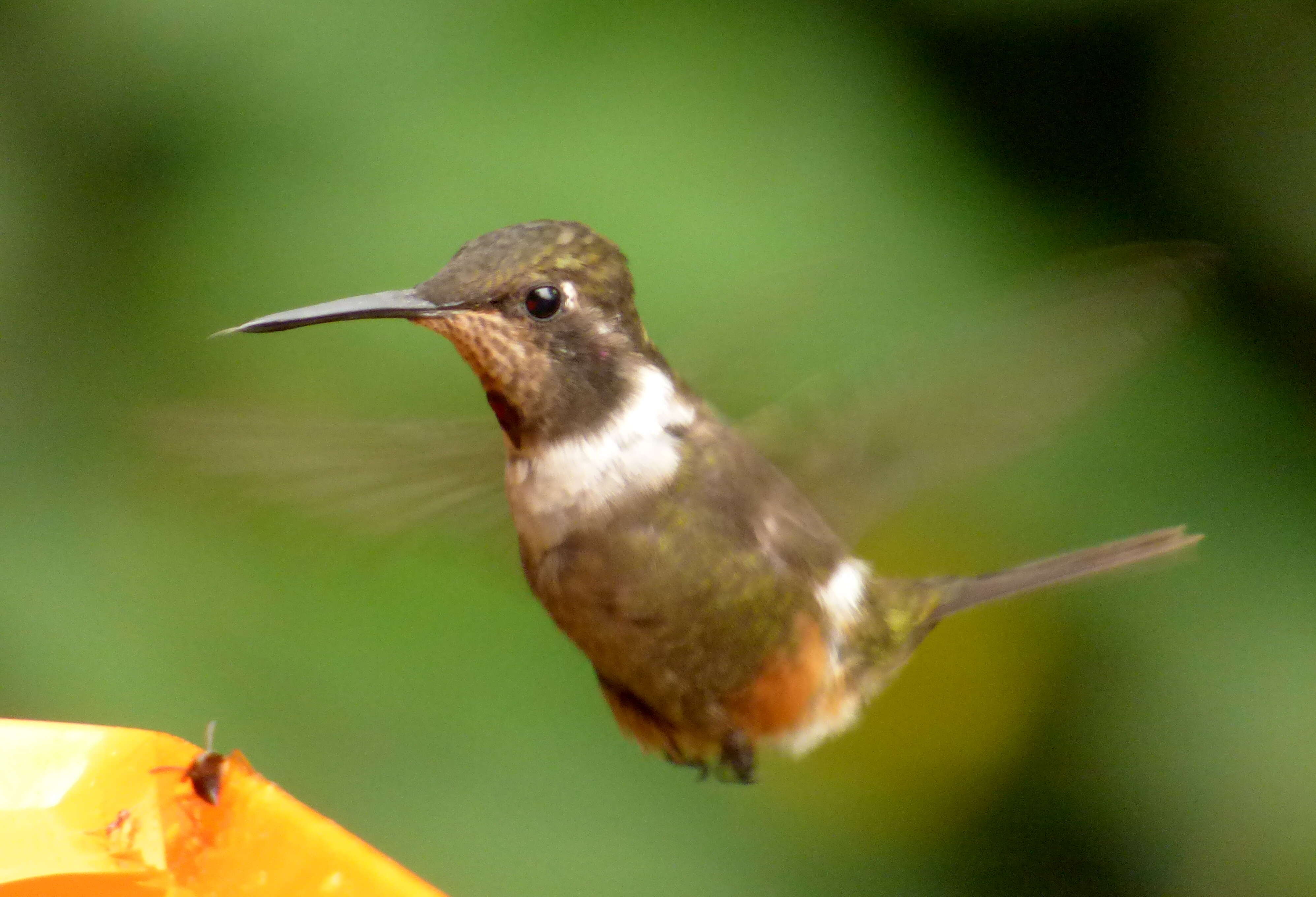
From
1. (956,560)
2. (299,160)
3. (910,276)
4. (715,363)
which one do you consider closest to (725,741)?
(715,363)

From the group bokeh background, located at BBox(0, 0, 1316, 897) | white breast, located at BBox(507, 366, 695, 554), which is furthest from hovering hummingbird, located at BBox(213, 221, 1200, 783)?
bokeh background, located at BBox(0, 0, 1316, 897)

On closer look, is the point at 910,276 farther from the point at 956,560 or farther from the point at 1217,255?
the point at 1217,255

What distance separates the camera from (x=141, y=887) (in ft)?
3.37

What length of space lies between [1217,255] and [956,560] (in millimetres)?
860

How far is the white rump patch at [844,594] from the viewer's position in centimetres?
180

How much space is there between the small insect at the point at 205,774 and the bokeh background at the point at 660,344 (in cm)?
94

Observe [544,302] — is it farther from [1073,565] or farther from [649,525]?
[1073,565]

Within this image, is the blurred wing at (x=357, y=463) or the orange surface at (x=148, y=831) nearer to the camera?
the orange surface at (x=148, y=831)

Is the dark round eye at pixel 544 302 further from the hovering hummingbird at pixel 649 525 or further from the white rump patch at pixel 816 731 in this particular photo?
the white rump patch at pixel 816 731

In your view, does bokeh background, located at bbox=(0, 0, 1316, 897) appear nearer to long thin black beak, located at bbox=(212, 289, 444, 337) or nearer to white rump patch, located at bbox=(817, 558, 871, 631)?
white rump patch, located at bbox=(817, 558, 871, 631)

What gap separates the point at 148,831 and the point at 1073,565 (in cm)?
119

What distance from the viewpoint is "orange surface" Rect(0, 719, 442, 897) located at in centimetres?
99

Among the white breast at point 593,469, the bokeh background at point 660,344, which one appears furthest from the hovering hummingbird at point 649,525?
the bokeh background at point 660,344

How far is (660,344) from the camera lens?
6.57 feet
